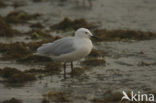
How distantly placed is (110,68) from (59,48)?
1.41 meters

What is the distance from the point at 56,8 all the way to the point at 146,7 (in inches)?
156

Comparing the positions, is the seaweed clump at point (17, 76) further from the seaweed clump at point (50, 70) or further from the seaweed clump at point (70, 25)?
the seaweed clump at point (70, 25)

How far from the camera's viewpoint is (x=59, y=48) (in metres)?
11.1

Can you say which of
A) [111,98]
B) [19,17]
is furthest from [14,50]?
[19,17]

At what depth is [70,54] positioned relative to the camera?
10.7 meters

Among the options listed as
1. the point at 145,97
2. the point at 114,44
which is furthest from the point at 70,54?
the point at 114,44

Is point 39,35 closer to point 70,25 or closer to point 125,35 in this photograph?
point 70,25

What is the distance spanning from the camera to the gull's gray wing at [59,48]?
35.7 feet

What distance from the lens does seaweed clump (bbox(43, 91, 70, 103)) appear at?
9.20m

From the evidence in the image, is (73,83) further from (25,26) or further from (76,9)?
(76,9)

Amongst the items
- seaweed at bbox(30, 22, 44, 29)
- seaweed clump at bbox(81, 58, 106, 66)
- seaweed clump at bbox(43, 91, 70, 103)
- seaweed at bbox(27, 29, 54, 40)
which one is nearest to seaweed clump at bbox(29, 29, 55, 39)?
seaweed at bbox(27, 29, 54, 40)

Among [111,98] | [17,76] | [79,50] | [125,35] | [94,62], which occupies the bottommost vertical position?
[111,98]

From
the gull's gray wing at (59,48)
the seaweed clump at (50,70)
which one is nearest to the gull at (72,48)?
the gull's gray wing at (59,48)

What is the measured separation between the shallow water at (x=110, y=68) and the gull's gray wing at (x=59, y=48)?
566mm
